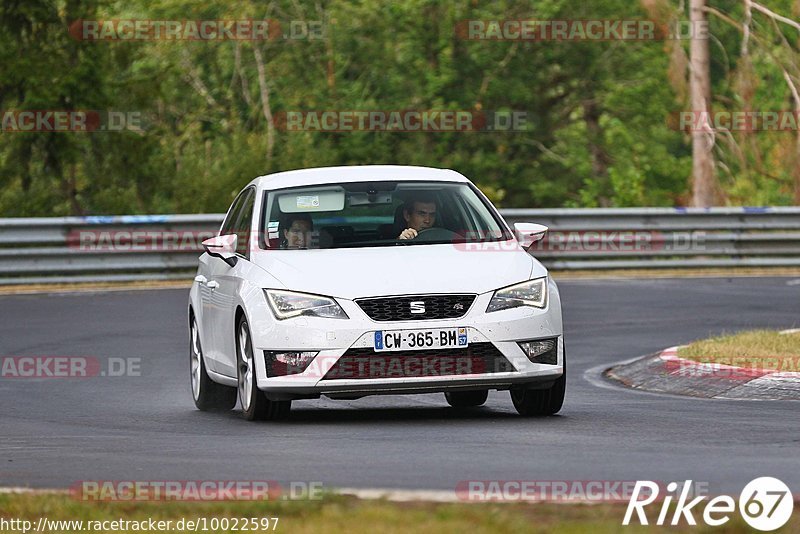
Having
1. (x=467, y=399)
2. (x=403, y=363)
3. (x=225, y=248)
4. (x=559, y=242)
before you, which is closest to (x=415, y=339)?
(x=403, y=363)

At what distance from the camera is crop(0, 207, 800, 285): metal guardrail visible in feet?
84.1

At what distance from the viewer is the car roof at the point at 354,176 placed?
40.2 feet

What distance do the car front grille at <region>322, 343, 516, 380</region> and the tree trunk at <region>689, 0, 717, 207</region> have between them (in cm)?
2378

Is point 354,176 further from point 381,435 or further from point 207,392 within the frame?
point 381,435

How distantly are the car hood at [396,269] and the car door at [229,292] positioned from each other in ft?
0.93

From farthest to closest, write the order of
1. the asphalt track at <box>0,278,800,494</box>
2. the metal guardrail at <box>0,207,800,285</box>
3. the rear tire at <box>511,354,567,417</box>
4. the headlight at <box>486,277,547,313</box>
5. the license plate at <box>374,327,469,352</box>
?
the metal guardrail at <box>0,207,800,285</box> < the rear tire at <box>511,354,567,417</box> < the headlight at <box>486,277,547,313</box> < the license plate at <box>374,327,469,352</box> < the asphalt track at <box>0,278,800,494</box>

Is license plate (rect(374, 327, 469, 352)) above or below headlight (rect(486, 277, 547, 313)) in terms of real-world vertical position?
below

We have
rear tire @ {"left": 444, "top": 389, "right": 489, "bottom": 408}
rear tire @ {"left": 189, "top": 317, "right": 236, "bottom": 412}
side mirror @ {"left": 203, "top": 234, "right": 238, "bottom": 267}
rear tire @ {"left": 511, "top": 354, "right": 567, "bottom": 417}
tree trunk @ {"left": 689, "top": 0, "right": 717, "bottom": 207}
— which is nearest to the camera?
rear tire @ {"left": 511, "top": 354, "right": 567, "bottom": 417}

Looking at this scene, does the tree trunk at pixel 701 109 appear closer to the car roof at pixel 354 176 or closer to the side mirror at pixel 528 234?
the car roof at pixel 354 176

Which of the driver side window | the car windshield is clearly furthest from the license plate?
the driver side window

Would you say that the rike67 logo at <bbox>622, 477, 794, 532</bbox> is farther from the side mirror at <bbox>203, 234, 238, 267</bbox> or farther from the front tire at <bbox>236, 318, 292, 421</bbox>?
the side mirror at <bbox>203, 234, 238, 267</bbox>

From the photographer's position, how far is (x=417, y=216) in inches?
471

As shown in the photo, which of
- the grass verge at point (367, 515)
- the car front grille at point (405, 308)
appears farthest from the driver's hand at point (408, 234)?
the grass verge at point (367, 515)

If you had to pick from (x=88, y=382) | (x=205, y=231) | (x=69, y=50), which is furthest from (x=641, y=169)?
(x=88, y=382)
